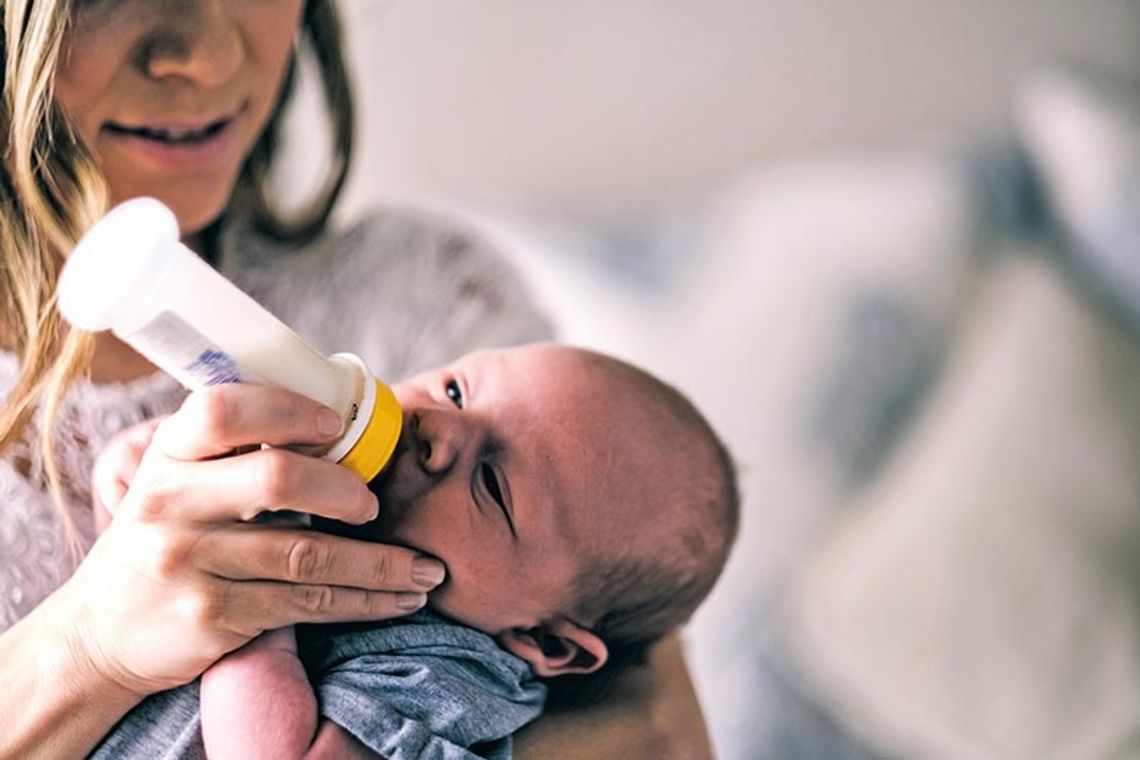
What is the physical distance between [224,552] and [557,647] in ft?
0.76

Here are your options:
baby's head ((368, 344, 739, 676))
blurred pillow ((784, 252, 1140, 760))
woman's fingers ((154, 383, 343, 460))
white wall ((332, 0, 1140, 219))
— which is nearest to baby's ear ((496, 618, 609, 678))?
baby's head ((368, 344, 739, 676))

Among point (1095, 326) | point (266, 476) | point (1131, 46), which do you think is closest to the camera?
point (266, 476)

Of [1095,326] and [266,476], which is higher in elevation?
[266,476]

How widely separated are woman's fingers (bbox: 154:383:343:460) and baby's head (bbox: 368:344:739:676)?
99 millimetres

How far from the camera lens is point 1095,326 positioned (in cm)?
164

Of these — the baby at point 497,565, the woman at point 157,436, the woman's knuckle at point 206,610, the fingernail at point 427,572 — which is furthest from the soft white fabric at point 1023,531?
the woman's knuckle at point 206,610

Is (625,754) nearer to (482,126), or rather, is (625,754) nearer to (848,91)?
(482,126)

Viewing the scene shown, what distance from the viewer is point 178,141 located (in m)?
0.92

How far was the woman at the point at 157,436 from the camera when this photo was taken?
2.28 ft

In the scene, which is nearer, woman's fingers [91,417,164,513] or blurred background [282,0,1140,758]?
woman's fingers [91,417,164,513]

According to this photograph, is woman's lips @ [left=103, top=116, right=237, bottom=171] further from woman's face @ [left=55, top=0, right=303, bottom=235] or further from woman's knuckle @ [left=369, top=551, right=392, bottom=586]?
woman's knuckle @ [left=369, top=551, right=392, bottom=586]

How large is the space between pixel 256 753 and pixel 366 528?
0.48 feet

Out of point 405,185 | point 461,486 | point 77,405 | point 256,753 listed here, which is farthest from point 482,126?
point 256,753

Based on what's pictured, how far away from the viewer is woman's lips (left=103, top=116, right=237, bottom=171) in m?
0.89
